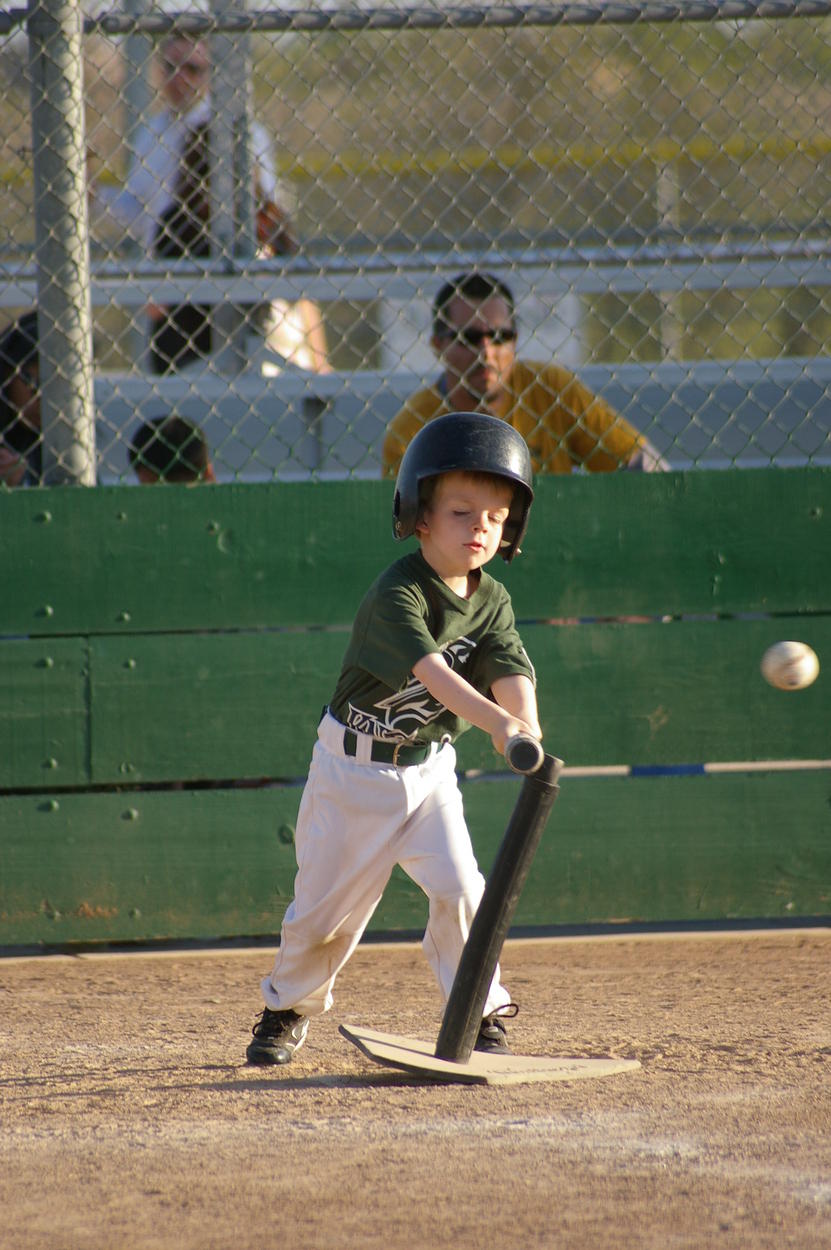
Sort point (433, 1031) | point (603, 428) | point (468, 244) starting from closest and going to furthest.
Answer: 1. point (433, 1031)
2. point (603, 428)
3. point (468, 244)

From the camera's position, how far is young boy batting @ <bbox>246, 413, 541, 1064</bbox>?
10.2 ft

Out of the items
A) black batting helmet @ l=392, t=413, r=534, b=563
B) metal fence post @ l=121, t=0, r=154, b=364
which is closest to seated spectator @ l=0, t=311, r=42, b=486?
metal fence post @ l=121, t=0, r=154, b=364

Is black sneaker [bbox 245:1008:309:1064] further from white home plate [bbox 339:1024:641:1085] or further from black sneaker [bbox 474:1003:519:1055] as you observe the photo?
black sneaker [bbox 474:1003:519:1055]

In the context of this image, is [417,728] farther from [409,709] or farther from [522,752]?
[522,752]

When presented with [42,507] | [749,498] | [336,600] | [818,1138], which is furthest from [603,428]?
[818,1138]

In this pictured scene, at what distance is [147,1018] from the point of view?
385 centimetres

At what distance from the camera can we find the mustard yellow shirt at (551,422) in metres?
4.87

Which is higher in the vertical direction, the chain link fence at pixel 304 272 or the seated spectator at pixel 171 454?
the chain link fence at pixel 304 272

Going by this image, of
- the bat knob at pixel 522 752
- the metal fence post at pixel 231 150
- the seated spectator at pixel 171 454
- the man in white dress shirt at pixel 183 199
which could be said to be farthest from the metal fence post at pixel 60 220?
the bat knob at pixel 522 752

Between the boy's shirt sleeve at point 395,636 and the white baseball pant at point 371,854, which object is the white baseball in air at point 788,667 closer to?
the white baseball pant at point 371,854

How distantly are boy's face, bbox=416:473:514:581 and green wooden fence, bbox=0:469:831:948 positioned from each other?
141 cm

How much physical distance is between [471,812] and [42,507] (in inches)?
64.5

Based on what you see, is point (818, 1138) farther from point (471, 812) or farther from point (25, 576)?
point (25, 576)

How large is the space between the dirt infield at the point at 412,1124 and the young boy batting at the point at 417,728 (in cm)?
27
